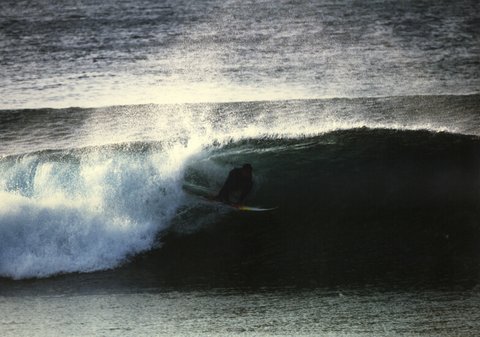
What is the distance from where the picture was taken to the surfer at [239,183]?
12.3 meters

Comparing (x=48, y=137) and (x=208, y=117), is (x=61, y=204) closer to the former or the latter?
(x=48, y=137)

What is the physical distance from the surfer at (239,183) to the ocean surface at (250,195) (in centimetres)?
24

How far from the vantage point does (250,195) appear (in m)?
→ 12.7

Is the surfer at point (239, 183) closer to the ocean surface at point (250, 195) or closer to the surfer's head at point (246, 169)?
the surfer's head at point (246, 169)

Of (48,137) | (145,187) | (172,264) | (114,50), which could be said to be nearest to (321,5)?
(114,50)

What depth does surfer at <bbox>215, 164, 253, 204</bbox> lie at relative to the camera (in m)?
12.3

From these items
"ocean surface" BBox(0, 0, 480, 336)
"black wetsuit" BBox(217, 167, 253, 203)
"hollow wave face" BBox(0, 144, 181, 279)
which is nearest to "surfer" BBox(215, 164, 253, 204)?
"black wetsuit" BBox(217, 167, 253, 203)

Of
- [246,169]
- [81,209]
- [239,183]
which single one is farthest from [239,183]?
[81,209]

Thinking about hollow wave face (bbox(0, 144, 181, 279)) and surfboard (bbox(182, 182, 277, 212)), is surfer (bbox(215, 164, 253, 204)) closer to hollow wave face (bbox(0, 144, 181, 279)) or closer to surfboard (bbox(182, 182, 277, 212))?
surfboard (bbox(182, 182, 277, 212))

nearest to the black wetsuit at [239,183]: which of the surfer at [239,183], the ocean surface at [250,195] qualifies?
the surfer at [239,183]

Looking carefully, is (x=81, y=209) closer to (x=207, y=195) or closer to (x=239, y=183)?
(x=207, y=195)

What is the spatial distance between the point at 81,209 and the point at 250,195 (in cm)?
280

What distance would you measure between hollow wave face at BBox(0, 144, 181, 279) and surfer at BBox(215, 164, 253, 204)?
851 millimetres

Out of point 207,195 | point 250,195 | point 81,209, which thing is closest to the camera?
point 81,209
